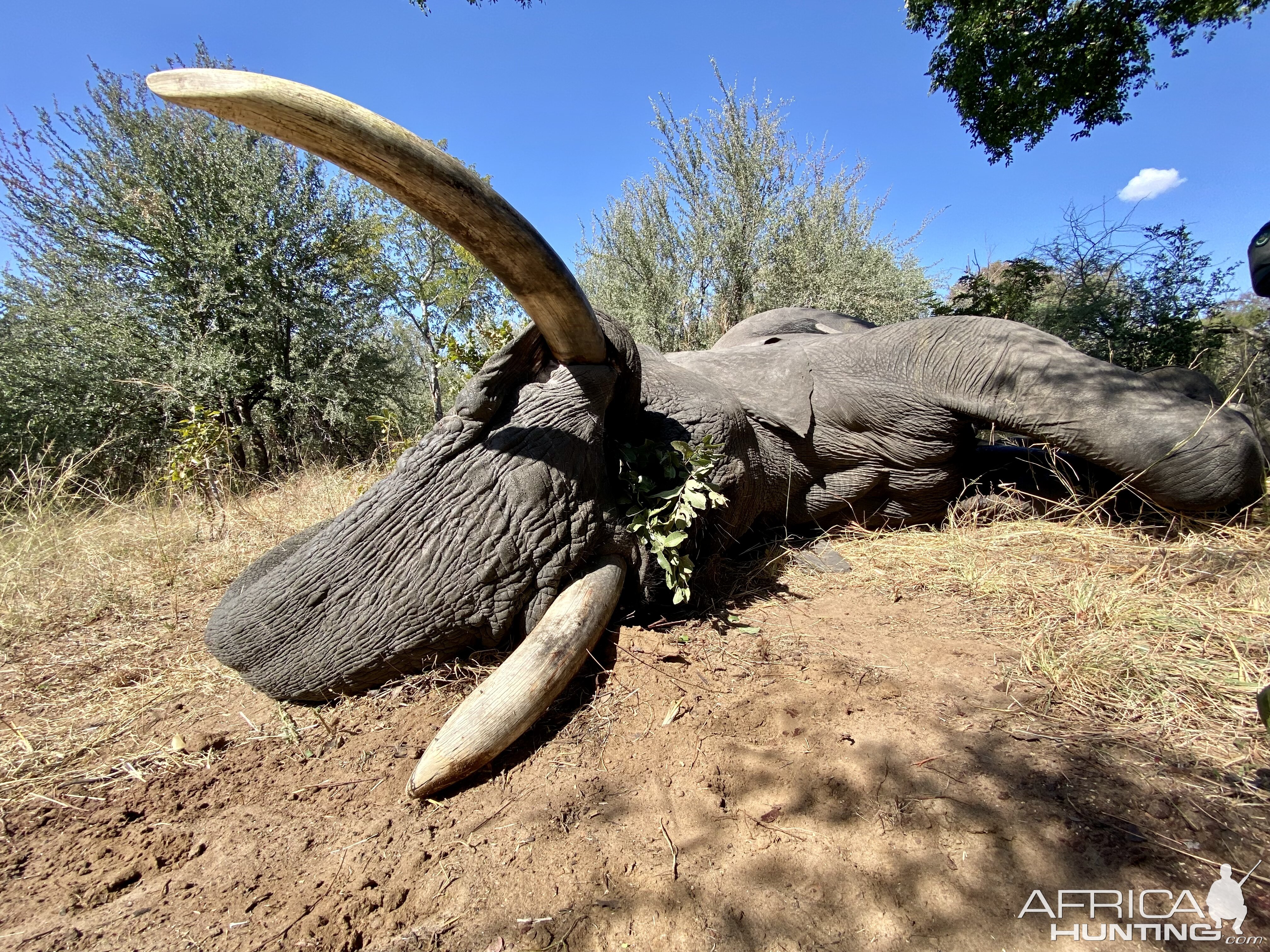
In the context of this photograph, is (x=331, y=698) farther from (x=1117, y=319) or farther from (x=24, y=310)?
(x=24, y=310)

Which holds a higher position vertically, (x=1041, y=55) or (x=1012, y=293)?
(x=1041, y=55)

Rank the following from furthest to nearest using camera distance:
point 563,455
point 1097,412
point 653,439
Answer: point 1097,412 < point 653,439 < point 563,455

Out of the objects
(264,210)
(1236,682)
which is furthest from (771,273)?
(1236,682)

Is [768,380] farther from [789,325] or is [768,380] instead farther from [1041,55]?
[1041,55]

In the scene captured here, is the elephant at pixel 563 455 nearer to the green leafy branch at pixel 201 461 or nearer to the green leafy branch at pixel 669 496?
the green leafy branch at pixel 669 496

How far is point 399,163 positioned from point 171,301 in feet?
30.5

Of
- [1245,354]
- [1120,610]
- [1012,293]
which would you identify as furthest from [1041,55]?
A: [1120,610]

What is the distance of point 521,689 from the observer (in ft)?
6.37

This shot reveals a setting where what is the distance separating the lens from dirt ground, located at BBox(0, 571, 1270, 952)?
1.36 metres

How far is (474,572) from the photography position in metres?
2.19

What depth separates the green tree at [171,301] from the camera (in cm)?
798

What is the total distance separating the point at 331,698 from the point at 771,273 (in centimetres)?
950

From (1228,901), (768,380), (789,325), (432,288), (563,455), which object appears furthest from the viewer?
(432,288)
